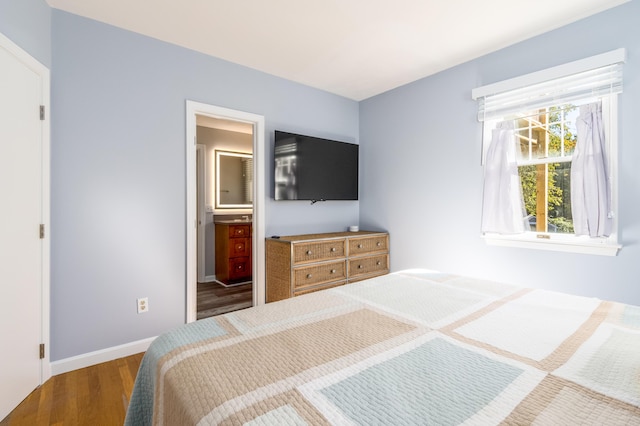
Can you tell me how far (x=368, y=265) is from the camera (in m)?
3.56

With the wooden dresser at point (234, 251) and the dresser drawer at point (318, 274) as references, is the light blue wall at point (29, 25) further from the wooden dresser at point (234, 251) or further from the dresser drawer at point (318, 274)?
the wooden dresser at point (234, 251)

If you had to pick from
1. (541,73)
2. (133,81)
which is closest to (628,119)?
(541,73)

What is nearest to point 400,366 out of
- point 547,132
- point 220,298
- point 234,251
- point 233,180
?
point 547,132

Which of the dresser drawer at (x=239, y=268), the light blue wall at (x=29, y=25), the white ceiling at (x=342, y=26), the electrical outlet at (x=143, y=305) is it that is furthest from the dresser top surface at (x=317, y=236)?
the light blue wall at (x=29, y=25)

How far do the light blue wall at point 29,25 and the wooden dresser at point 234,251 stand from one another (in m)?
2.68

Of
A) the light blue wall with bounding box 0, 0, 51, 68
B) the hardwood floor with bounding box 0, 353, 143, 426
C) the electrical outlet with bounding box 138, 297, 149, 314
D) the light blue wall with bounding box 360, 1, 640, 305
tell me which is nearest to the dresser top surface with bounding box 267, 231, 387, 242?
the light blue wall with bounding box 360, 1, 640, 305

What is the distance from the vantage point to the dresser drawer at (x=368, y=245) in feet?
11.2

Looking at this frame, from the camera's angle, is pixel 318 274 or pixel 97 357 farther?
pixel 318 274

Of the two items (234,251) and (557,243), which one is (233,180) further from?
(557,243)

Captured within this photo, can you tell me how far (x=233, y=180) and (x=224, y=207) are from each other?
1.49 ft

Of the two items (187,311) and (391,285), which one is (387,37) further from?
(187,311)

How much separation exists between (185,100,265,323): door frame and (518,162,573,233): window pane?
248cm

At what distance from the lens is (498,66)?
2.77 metres

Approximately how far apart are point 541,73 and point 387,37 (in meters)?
1.27
